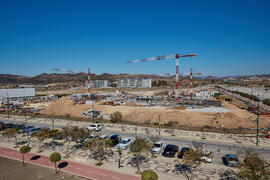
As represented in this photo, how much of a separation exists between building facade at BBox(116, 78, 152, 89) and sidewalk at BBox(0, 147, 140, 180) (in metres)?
150

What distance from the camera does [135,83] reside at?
174250 millimetres

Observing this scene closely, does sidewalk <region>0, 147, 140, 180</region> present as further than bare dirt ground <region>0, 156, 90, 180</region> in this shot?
No

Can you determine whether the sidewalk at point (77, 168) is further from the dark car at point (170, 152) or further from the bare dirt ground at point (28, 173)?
the dark car at point (170, 152)

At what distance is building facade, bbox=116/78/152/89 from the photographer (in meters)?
170

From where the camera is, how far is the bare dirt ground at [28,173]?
1641 centimetres

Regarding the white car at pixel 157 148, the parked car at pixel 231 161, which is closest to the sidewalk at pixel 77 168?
the white car at pixel 157 148

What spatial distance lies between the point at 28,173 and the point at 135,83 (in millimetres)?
157980

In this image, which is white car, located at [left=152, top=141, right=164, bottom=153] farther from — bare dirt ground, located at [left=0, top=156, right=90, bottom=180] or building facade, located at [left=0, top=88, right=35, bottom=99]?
building facade, located at [left=0, top=88, right=35, bottom=99]

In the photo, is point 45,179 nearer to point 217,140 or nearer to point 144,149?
point 144,149

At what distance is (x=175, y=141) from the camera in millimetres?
25594

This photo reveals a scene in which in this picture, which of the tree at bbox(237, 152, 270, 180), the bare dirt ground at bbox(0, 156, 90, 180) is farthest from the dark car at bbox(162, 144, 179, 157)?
the bare dirt ground at bbox(0, 156, 90, 180)

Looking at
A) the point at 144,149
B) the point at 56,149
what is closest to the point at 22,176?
the point at 56,149

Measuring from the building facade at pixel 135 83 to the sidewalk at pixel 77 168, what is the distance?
149944 mm

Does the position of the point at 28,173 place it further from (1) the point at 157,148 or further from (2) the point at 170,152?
(2) the point at 170,152
